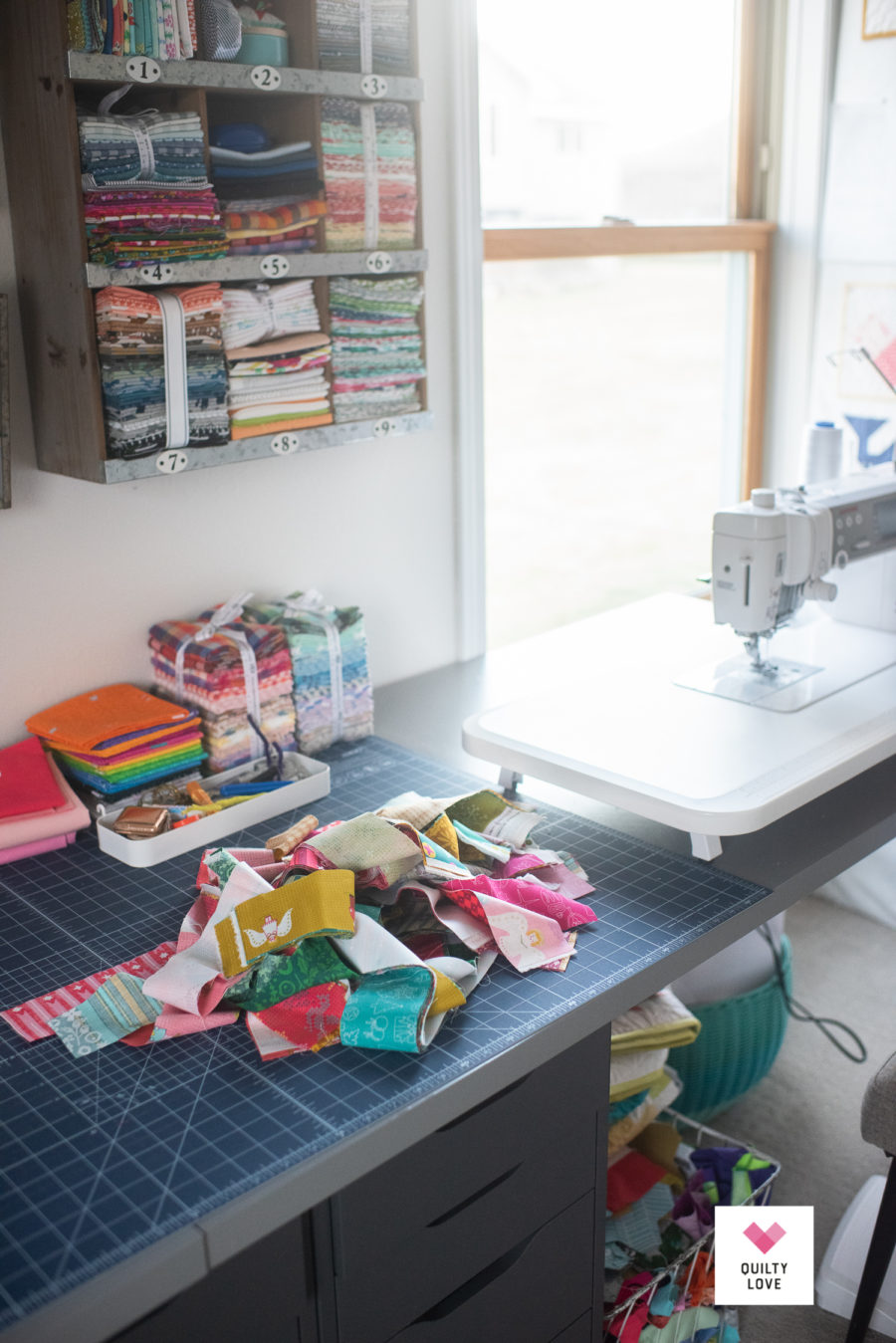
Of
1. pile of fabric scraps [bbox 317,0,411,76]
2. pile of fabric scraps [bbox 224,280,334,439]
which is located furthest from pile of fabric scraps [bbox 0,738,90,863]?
pile of fabric scraps [bbox 317,0,411,76]

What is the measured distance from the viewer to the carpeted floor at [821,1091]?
2.03m

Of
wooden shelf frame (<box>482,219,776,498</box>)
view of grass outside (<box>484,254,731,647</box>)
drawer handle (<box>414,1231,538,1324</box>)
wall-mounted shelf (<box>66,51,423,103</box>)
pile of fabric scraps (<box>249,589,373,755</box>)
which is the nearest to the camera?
drawer handle (<box>414,1231,538,1324</box>)

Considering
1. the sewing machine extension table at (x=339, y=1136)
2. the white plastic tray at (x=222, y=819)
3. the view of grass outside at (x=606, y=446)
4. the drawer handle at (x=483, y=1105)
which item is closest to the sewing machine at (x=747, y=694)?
the sewing machine extension table at (x=339, y=1136)

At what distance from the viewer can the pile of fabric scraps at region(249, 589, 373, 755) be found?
1992 mm

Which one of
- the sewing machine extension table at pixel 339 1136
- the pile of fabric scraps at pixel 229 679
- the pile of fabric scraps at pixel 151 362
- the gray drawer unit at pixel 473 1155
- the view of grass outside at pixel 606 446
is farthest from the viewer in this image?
the view of grass outside at pixel 606 446

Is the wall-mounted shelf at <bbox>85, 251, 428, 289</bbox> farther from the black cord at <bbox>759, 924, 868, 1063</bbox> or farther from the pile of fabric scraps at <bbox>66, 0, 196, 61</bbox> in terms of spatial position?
the black cord at <bbox>759, 924, 868, 1063</bbox>

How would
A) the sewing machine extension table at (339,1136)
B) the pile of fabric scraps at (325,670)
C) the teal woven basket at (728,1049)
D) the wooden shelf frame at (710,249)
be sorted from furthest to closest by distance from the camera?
1. the wooden shelf frame at (710,249)
2. the teal woven basket at (728,1049)
3. the pile of fabric scraps at (325,670)
4. the sewing machine extension table at (339,1136)

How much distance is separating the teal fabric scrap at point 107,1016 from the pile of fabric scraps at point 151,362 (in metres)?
0.71

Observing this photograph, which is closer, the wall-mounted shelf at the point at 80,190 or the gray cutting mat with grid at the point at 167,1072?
the gray cutting mat with grid at the point at 167,1072

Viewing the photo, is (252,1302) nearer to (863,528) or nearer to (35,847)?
(35,847)

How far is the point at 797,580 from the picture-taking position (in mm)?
1863

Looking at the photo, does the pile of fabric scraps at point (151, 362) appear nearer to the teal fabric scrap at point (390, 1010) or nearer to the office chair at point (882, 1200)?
the teal fabric scrap at point (390, 1010)

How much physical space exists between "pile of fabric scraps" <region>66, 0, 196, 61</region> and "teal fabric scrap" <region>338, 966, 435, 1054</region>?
1160 mm

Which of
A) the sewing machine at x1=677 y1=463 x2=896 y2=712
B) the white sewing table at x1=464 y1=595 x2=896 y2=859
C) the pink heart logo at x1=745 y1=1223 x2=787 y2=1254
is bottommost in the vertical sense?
the pink heart logo at x1=745 y1=1223 x2=787 y2=1254
